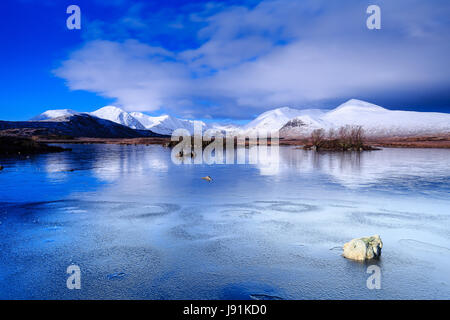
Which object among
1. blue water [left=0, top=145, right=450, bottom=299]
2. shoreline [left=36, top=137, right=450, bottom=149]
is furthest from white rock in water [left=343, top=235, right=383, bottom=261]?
shoreline [left=36, top=137, right=450, bottom=149]

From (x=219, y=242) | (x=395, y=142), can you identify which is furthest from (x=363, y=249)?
(x=395, y=142)

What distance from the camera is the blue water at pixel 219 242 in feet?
21.5

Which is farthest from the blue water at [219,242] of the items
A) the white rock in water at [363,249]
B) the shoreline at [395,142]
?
the shoreline at [395,142]

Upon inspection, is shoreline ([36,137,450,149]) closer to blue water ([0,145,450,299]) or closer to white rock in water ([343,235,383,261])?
blue water ([0,145,450,299])

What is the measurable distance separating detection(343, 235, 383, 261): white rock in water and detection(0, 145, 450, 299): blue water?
0.24 metres

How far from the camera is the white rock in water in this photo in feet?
25.9

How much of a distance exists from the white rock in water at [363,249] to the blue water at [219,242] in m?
0.24

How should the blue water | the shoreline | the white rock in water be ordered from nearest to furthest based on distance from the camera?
the blue water, the white rock in water, the shoreline

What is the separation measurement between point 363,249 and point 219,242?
12.7 feet

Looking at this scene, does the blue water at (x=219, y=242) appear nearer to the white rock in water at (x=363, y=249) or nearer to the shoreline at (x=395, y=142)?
the white rock in water at (x=363, y=249)

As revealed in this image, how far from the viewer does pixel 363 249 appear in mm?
7926
